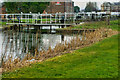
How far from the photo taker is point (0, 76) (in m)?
8.07

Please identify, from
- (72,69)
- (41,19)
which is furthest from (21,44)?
(41,19)

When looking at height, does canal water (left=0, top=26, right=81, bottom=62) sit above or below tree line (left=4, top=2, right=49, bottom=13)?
below

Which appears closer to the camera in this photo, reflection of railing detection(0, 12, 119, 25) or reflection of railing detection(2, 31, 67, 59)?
reflection of railing detection(2, 31, 67, 59)

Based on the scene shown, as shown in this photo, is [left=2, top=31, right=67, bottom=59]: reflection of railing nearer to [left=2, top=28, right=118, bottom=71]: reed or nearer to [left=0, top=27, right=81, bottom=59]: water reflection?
[left=0, top=27, right=81, bottom=59]: water reflection

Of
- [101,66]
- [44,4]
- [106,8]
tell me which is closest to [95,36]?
[101,66]

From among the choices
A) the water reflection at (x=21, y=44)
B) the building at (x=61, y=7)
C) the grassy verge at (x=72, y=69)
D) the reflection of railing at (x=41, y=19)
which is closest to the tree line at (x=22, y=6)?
the reflection of railing at (x=41, y=19)

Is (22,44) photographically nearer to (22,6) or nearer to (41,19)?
(41,19)

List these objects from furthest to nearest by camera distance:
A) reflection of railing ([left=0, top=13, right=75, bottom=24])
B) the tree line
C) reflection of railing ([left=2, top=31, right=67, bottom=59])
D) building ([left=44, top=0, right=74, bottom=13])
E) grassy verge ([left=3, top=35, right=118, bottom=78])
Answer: the tree line < building ([left=44, top=0, right=74, bottom=13]) < reflection of railing ([left=0, top=13, right=75, bottom=24]) < reflection of railing ([left=2, top=31, right=67, bottom=59]) < grassy verge ([left=3, top=35, right=118, bottom=78])

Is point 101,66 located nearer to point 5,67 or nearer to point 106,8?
point 5,67

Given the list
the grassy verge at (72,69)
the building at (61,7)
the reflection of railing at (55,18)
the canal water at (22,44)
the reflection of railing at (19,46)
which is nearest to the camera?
the grassy verge at (72,69)

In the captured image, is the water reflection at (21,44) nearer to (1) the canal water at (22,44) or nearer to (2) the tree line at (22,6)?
(1) the canal water at (22,44)

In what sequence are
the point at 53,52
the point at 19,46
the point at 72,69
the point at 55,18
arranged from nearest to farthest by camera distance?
1. the point at 72,69
2. the point at 53,52
3. the point at 19,46
4. the point at 55,18

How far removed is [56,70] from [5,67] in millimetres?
1832

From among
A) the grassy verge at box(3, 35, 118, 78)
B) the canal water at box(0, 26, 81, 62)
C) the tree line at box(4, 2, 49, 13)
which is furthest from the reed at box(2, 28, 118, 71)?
the tree line at box(4, 2, 49, 13)
